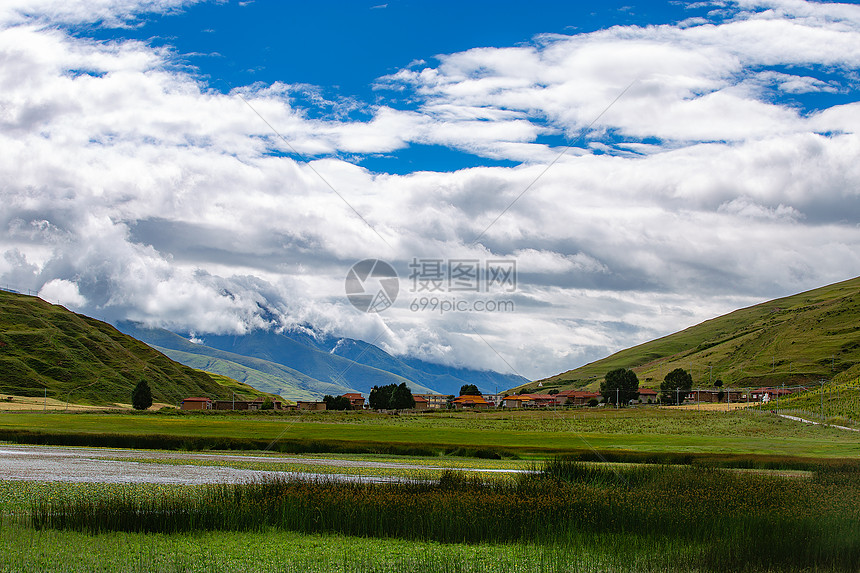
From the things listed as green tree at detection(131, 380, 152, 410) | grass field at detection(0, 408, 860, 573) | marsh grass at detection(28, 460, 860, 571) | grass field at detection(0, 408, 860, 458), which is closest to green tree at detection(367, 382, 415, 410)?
green tree at detection(131, 380, 152, 410)

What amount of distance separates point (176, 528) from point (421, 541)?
666 centimetres

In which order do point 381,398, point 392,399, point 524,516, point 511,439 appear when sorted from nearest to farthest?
point 524,516 < point 511,439 < point 392,399 < point 381,398

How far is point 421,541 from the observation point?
19.8 metres

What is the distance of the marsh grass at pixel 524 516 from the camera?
60.5 ft

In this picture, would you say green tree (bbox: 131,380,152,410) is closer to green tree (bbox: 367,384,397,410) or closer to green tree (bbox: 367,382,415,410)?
green tree (bbox: 367,384,397,410)

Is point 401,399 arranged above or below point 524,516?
below

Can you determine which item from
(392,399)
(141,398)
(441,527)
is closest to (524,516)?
(441,527)

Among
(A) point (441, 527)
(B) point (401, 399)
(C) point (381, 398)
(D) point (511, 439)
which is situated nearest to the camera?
(A) point (441, 527)

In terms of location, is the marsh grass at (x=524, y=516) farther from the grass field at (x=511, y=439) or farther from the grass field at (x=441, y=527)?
the grass field at (x=511, y=439)

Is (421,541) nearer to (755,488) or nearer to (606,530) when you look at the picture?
(606,530)

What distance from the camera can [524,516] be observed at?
21391mm

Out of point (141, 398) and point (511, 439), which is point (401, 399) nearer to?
point (141, 398)

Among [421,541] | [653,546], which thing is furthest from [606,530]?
[421,541]

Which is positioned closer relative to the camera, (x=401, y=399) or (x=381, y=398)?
(x=401, y=399)
